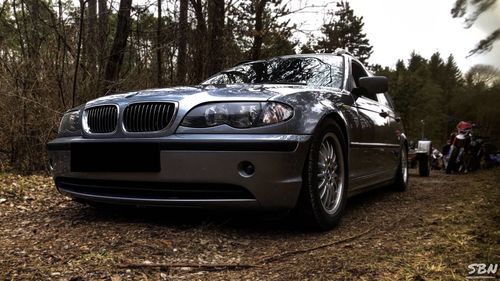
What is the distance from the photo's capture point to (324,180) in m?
3.72

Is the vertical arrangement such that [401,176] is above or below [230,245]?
above

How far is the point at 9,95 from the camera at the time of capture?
625cm

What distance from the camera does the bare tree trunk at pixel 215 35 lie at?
29.8 ft

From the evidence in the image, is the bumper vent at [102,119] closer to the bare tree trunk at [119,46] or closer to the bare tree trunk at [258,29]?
the bare tree trunk at [119,46]

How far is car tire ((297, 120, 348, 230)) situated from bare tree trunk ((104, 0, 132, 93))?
14.9 feet

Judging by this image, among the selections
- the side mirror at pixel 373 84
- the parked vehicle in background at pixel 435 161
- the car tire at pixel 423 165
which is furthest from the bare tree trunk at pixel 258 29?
the parked vehicle in background at pixel 435 161

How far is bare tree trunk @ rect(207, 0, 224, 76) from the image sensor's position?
9.09 meters

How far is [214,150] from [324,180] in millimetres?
968

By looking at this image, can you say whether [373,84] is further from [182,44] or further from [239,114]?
[182,44]

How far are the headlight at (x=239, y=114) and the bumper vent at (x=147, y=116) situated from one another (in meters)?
0.15

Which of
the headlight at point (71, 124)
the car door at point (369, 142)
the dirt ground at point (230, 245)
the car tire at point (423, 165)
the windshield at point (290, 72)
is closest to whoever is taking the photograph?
the dirt ground at point (230, 245)

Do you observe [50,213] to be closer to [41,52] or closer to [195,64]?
[41,52]

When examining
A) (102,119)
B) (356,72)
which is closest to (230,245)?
(102,119)

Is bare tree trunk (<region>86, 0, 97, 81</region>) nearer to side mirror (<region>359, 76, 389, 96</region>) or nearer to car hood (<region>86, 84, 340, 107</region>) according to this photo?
car hood (<region>86, 84, 340, 107</region>)
